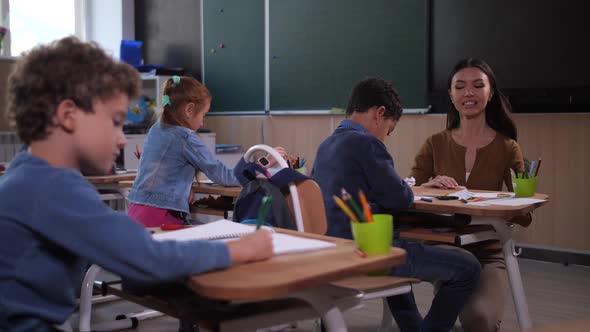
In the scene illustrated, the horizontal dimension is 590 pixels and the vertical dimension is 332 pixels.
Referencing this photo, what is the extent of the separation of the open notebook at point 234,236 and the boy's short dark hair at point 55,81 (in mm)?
381

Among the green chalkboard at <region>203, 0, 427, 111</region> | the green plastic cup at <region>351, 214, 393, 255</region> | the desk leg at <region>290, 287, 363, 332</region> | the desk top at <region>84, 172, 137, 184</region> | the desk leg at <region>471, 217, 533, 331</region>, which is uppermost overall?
the green chalkboard at <region>203, 0, 427, 111</region>

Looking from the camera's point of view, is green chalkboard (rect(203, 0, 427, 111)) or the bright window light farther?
the bright window light

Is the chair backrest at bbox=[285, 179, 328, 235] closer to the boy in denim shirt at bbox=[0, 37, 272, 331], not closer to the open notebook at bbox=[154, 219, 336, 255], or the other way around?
the open notebook at bbox=[154, 219, 336, 255]

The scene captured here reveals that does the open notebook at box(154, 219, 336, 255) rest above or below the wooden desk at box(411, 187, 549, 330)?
above

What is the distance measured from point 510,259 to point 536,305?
110cm

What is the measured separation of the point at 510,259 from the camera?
8.78 ft

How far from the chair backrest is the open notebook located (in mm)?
390

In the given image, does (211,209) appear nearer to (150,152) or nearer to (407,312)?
(150,152)

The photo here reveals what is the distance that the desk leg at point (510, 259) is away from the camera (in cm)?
258

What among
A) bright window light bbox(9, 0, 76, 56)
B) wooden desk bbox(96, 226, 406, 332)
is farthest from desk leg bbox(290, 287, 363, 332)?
bright window light bbox(9, 0, 76, 56)

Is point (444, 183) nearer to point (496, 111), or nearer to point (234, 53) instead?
point (496, 111)

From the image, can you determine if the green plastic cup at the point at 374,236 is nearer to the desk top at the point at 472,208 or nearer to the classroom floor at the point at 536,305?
the desk top at the point at 472,208

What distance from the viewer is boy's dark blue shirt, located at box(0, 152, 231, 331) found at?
115 centimetres

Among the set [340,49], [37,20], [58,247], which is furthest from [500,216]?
[37,20]
